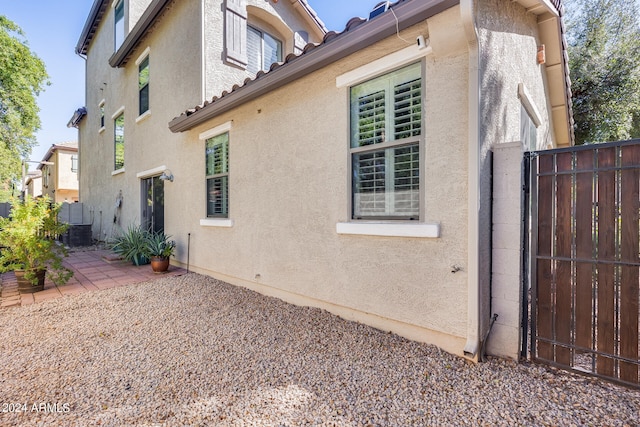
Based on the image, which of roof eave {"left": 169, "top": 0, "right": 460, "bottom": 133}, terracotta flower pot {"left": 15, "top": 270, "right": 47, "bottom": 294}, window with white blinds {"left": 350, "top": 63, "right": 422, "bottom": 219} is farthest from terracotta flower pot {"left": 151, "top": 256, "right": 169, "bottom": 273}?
window with white blinds {"left": 350, "top": 63, "right": 422, "bottom": 219}

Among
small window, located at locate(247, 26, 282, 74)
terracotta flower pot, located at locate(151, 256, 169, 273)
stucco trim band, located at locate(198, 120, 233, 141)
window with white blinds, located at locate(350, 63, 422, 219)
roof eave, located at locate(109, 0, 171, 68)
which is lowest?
terracotta flower pot, located at locate(151, 256, 169, 273)

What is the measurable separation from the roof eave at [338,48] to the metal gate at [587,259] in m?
1.89

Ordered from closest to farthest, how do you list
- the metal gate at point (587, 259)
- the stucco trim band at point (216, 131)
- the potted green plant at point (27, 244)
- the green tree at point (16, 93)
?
1. the metal gate at point (587, 259)
2. the potted green plant at point (27, 244)
3. the stucco trim band at point (216, 131)
4. the green tree at point (16, 93)

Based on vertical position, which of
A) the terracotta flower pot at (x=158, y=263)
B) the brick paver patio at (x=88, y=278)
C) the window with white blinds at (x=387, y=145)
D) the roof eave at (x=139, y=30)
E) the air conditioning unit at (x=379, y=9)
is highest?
the roof eave at (x=139, y=30)

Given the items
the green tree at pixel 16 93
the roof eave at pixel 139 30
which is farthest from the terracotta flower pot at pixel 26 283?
the green tree at pixel 16 93

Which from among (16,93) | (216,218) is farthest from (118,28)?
(16,93)

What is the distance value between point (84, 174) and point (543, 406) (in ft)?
65.3

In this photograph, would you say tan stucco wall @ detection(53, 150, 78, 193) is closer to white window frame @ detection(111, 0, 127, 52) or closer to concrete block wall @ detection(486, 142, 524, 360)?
white window frame @ detection(111, 0, 127, 52)

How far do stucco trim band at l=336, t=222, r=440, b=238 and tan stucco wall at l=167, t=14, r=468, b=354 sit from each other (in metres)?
0.09

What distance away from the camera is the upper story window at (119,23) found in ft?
37.3

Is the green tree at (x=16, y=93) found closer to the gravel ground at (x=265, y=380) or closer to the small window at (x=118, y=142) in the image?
the small window at (x=118, y=142)

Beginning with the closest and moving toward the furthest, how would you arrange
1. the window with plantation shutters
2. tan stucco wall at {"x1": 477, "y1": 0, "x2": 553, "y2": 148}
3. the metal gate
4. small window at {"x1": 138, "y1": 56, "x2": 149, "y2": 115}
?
the metal gate → tan stucco wall at {"x1": 477, "y1": 0, "x2": 553, "y2": 148} → the window with plantation shutters → small window at {"x1": 138, "y1": 56, "x2": 149, "y2": 115}

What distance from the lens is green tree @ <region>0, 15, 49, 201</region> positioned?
20234mm

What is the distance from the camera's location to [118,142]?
12.1m
